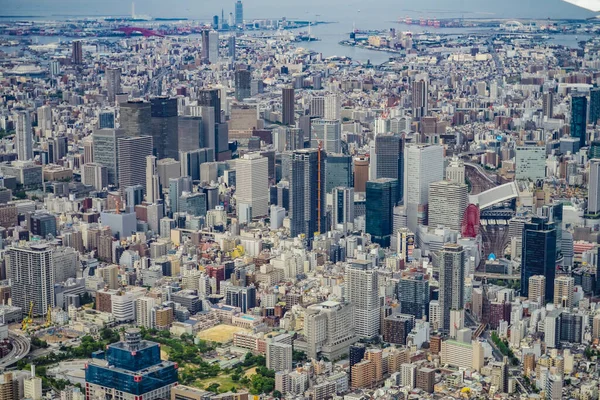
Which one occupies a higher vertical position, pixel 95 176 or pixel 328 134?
pixel 328 134

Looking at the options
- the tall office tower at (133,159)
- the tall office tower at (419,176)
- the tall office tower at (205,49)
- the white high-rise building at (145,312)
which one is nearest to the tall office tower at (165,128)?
the tall office tower at (133,159)

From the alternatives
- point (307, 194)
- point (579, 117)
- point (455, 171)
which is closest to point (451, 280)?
point (307, 194)

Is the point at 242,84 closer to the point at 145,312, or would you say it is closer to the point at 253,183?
the point at 253,183

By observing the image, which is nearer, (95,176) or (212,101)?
(95,176)

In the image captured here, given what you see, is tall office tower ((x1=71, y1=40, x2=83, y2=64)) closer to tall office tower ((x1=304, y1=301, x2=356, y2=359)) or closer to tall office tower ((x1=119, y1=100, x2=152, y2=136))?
tall office tower ((x1=119, y1=100, x2=152, y2=136))

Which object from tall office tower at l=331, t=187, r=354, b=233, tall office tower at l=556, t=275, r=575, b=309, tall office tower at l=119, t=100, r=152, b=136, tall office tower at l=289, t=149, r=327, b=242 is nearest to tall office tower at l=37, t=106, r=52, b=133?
tall office tower at l=119, t=100, r=152, b=136

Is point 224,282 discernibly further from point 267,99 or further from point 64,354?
point 267,99
